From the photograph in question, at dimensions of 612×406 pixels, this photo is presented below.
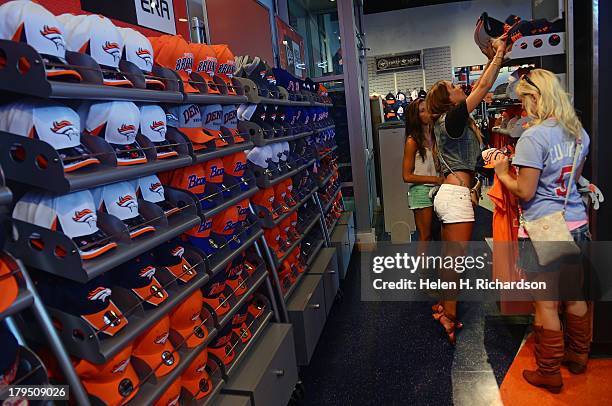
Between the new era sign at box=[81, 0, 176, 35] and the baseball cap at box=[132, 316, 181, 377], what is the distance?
151cm

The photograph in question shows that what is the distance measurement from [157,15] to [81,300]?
1880 millimetres

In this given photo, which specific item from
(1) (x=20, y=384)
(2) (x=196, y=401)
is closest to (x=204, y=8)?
(2) (x=196, y=401)

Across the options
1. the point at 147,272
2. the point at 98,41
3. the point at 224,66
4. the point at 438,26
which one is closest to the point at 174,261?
the point at 147,272

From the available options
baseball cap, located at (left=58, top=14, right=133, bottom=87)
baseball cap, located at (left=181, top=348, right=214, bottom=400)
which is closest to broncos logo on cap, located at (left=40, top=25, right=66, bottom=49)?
baseball cap, located at (left=58, top=14, right=133, bottom=87)

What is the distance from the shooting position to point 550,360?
8.52 ft

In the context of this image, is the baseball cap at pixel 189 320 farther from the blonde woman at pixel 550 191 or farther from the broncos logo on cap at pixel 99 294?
the blonde woman at pixel 550 191

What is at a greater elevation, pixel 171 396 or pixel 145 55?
pixel 145 55

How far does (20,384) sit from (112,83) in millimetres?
862

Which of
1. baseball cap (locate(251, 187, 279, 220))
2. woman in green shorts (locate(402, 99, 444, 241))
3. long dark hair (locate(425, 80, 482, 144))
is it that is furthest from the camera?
woman in green shorts (locate(402, 99, 444, 241))

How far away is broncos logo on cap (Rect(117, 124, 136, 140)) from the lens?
4.90ft

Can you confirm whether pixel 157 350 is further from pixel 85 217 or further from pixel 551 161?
pixel 551 161

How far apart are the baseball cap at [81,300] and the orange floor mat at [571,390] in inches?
85.2

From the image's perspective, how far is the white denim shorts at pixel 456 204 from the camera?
3.11 metres

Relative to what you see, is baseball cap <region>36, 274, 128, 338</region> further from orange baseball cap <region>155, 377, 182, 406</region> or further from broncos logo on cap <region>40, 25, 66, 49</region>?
broncos logo on cap <region>40, 25, 66, 49</region>
